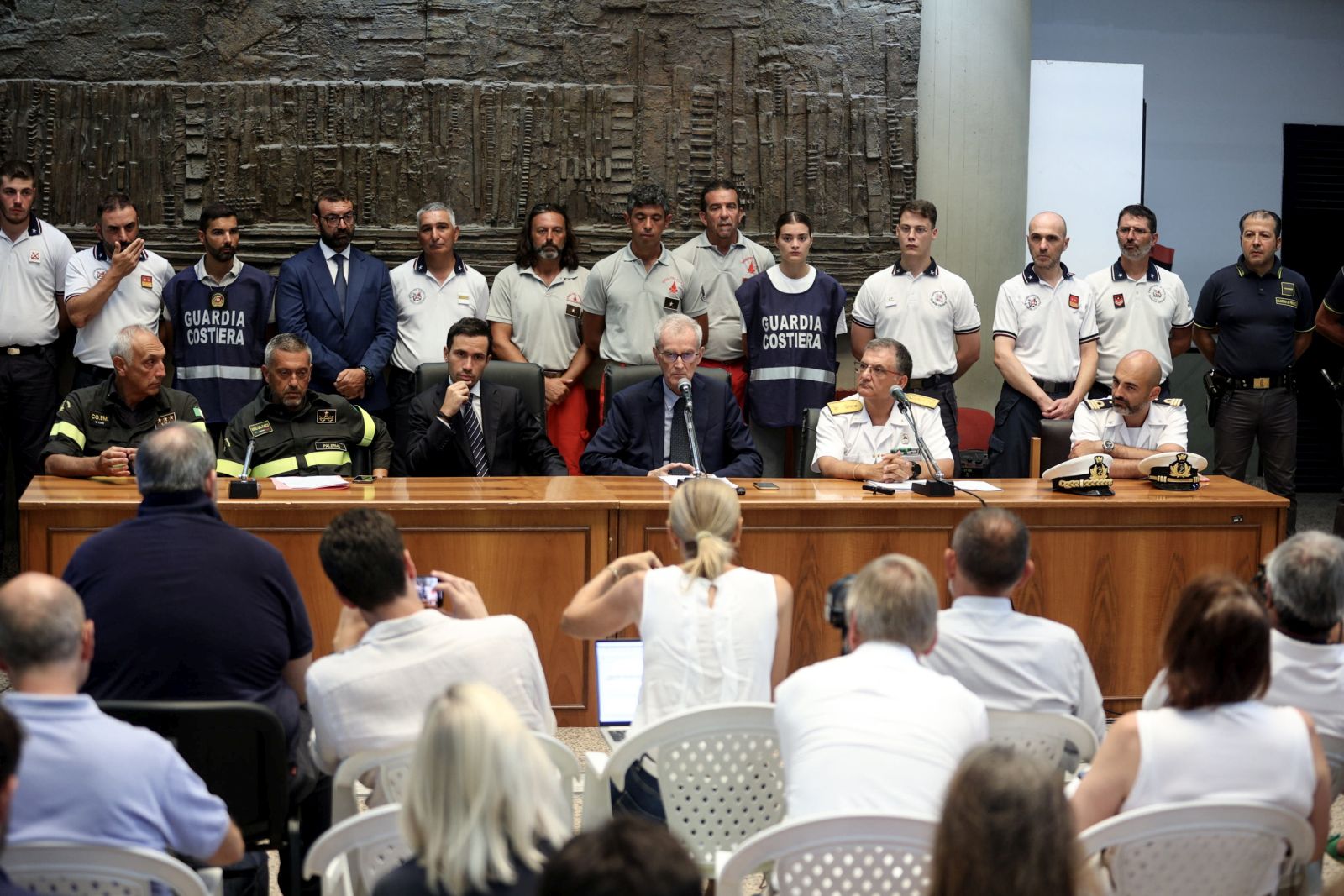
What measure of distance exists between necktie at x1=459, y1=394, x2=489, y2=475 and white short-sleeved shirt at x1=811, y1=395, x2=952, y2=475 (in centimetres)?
137

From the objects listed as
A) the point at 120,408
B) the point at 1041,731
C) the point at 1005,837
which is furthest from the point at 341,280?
the point at 1005,837

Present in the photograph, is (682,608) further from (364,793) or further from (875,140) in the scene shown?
(875,140)

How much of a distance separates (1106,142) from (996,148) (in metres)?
0.72

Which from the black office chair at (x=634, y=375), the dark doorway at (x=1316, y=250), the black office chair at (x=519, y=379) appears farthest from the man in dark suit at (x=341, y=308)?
the dark doorway at (x=1316, y=250)

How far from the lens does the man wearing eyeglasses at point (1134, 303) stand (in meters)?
7.36

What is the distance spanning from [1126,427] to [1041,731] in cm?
336

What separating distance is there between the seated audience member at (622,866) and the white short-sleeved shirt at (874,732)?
794 millimetres

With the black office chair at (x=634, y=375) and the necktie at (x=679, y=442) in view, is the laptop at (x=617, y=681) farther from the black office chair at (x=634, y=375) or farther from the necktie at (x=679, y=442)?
the black office chair at (x=634, y=375)

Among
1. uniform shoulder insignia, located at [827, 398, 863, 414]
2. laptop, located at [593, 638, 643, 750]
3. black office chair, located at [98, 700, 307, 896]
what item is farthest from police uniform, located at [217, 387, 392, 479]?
black office chair, located at [98, 700, 307, 896]

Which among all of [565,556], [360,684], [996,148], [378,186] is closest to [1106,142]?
[996,148]

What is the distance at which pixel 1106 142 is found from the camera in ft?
28.2

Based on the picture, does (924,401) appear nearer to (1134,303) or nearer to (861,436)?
(861,436)

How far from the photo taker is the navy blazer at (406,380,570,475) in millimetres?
6094

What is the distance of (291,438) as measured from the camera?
5879mm
